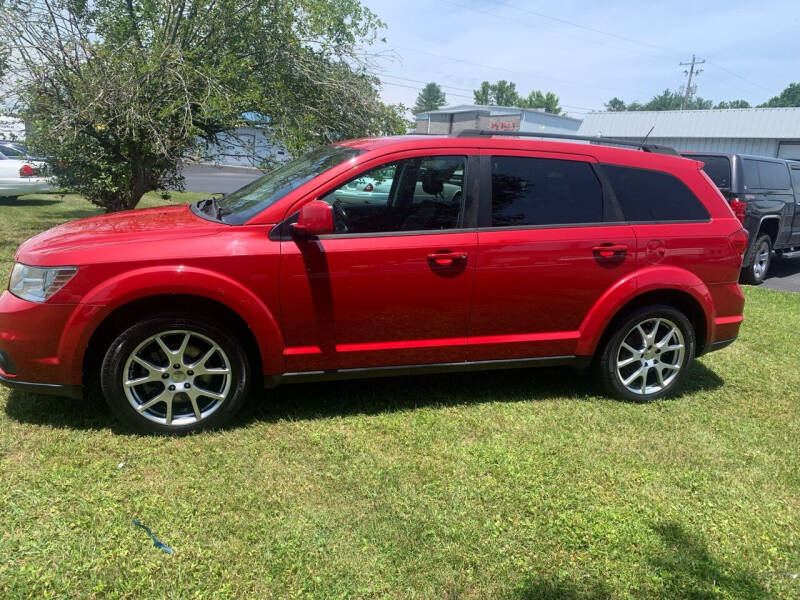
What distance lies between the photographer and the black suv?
8.72 m

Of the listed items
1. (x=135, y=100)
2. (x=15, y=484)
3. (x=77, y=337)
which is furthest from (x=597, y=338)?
(x=135, y=100)

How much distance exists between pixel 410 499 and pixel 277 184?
2.19m

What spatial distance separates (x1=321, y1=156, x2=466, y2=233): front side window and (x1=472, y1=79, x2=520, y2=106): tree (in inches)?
5295

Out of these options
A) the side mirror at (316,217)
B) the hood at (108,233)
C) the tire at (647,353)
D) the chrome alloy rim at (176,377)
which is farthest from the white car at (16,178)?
the tire at (647,353)

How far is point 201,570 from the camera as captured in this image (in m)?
2.45

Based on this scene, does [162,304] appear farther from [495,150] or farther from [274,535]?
[495,150]

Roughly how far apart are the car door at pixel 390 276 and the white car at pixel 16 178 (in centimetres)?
1291

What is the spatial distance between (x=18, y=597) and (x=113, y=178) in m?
8.19

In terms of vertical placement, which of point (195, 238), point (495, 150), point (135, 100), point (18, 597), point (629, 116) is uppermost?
point (629, 116)

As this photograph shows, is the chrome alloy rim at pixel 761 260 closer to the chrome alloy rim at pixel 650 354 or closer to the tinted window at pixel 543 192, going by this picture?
the chrome alloy rim at pixel 650 354

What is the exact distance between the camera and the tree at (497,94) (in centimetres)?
13062

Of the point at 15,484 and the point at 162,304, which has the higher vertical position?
the point at 162,304

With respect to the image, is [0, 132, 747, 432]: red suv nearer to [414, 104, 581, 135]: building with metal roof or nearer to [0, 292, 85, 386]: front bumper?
[0, 292, 85, 386]: front bumper

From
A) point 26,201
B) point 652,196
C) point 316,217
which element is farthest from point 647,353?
point 26,201
